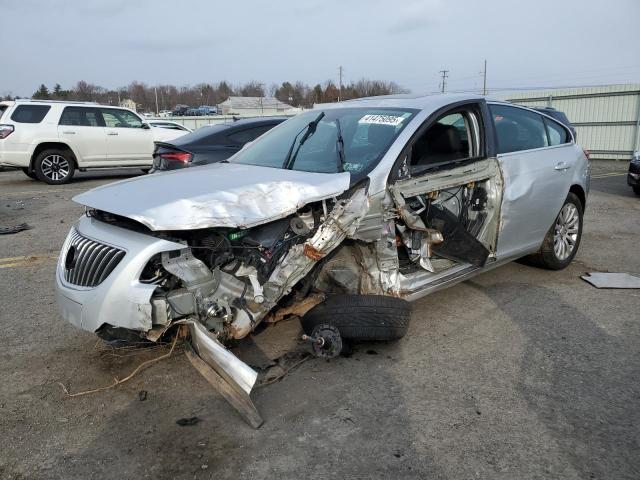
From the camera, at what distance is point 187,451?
2580 millimetres

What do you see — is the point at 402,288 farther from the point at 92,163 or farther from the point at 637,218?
the point at 92,163

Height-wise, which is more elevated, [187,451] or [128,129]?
[128,129]

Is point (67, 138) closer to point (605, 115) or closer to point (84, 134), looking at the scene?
point (84, 134)

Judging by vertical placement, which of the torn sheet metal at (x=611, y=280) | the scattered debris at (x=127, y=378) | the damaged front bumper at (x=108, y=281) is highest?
the damaged front bumper at (x=108, y=281)

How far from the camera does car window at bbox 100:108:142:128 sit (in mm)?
12750

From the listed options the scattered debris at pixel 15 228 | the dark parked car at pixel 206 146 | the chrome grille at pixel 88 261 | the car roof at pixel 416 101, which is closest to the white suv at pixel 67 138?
the scattered debris at pixel 15 228

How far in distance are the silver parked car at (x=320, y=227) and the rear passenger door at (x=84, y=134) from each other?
30.1ft

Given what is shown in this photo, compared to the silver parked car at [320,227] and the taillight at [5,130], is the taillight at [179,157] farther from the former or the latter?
the taillight at [5,130]

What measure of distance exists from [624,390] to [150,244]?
2883 millimetres

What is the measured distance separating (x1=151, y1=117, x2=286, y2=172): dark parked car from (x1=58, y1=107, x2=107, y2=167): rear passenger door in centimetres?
502

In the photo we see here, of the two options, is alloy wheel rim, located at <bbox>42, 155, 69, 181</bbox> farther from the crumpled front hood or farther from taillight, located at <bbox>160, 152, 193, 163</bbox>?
the crumpled front hood

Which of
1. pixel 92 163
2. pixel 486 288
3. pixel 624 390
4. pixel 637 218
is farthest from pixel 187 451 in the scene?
pixel 92 163

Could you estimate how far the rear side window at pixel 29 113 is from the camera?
1167cm

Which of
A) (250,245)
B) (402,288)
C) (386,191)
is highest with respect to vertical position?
(386,191)
